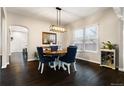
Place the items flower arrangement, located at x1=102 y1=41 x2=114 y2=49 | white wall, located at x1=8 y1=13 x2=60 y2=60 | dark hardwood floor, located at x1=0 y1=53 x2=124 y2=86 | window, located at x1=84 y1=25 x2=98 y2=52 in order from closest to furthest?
dark hardwood floor, located at x1=0 y1=53 x2=124 y2=86 < white wall, located at x1=8 y1=13 x2=60 y2=60 < window, located at x1=84 y1=25 x2=98 y2=52 < flower arrangement, located at x1=102 y1=41 x2=114 y2=49

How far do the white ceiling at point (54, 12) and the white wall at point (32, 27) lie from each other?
0.08 metres

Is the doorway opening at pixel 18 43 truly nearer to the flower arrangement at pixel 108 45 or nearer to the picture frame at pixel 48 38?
the picture frame at pixel 48 38

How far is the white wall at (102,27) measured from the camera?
2.16 m

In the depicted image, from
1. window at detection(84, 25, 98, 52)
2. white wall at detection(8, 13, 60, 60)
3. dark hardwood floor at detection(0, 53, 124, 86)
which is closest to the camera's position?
dark hardwood floor at detection(0, 53, 124, 86)

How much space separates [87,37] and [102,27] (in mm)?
395

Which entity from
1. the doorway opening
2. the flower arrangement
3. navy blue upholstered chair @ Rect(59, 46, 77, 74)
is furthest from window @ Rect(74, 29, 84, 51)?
the doorway opening

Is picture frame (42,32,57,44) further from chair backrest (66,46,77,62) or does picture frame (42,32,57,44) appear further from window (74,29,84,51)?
chair backrest (66,46,77,62)

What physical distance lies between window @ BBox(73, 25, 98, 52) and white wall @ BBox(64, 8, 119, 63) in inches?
4.0

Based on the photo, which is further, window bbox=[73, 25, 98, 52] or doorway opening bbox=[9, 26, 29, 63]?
window bbox=[73, 25, 98, 52]

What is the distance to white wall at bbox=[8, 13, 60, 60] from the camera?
1809 millimetres

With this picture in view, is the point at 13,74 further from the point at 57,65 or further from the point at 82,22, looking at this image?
the point at 82,22

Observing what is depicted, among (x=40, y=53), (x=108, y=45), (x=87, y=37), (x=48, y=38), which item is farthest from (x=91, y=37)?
(x=40, y=53)
